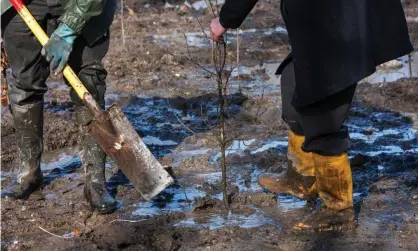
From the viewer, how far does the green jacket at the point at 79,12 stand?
460 cm

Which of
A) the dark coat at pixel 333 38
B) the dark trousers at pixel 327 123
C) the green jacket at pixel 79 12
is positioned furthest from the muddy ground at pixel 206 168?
the green jacket at pixel 79 12

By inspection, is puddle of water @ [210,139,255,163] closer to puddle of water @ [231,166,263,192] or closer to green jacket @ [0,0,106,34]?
puddle of water @ [231,166,263,192]

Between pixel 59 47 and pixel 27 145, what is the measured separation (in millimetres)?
892

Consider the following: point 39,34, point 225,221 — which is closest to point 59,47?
point 39,34

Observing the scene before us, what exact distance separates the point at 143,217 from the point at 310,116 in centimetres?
117

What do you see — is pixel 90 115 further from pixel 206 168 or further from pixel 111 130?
pixel 206 168

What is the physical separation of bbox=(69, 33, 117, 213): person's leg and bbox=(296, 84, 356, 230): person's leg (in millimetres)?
1178

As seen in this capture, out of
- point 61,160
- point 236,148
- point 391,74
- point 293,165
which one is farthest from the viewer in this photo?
point 391,74

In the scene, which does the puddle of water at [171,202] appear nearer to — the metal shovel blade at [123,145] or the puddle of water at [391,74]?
the metal shovel blade at [123,145]

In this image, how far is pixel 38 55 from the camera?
5035 millimetres

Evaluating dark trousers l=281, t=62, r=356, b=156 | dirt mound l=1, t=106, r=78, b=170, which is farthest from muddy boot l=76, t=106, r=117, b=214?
dark trousers l=281, t=62, r=356, b=156

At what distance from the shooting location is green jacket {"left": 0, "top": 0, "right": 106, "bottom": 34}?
15.1ft

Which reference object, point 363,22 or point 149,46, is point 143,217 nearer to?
point 363,22

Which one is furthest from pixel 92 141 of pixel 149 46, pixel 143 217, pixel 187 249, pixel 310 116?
pixel 149 46
